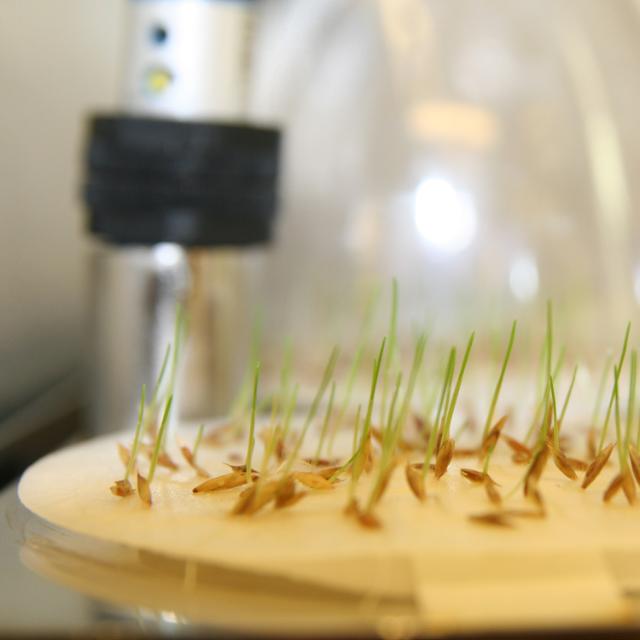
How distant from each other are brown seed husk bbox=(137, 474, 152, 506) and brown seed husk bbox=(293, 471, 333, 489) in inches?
2.3

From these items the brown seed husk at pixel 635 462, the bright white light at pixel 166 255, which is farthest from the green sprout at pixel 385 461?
the bright white light at pixel 166 255

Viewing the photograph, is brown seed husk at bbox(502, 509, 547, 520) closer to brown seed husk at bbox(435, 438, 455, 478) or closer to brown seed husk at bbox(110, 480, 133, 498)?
brown seed husk at bbox(435, 438, 455, 478)

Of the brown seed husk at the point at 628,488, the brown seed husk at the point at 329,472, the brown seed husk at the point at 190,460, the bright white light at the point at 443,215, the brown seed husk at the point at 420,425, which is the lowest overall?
the brown seed husk at the point at 190,460

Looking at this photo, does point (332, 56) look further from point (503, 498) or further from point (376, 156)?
point (503, 498)

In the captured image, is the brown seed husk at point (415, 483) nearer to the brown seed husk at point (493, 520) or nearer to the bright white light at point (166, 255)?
the brown seed husk at point (493, 520)

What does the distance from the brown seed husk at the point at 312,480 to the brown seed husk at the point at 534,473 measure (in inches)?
3.1

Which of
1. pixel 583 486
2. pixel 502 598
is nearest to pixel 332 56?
pixel 583 486

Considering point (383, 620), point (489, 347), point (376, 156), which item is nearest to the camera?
point (383, 620)

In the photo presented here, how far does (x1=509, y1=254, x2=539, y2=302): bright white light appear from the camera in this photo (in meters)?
1.04

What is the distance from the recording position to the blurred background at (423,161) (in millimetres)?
1041

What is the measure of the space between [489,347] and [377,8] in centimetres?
37

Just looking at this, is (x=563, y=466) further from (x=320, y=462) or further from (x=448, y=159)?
(x=448, y=159)

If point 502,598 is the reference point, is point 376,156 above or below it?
above

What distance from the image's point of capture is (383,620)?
307 millimetres
